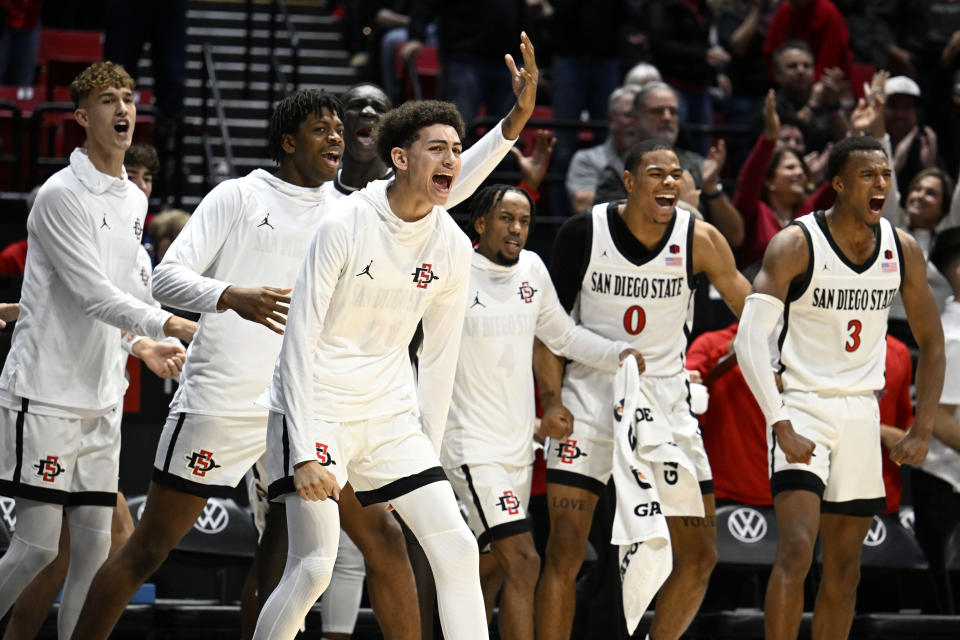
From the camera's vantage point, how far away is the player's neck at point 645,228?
6.41m

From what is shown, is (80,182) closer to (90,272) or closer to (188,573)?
(90,272)

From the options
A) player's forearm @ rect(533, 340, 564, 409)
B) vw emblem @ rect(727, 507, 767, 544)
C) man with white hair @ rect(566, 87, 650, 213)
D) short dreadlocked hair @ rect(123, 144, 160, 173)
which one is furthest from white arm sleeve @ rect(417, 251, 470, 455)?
man with white hair @ rect(566, 87, 650, 213)

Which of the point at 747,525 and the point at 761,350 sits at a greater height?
the point at 761,350

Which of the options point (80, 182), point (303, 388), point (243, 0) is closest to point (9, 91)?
point (243, 0)

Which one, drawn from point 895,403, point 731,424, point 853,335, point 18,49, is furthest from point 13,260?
point 895,403

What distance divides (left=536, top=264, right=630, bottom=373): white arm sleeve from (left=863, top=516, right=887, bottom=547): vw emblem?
7.30 ft

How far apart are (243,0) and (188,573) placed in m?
7.17

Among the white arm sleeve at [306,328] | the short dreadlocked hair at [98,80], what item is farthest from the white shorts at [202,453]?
the short dreadlocked hair at [98,80]

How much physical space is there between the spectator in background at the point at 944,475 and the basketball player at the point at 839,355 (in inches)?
49.6

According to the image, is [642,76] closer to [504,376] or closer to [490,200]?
[490,200]

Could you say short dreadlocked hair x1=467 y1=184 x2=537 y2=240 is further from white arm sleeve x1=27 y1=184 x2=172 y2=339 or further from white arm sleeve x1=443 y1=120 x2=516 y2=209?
white arm sleeve x1=27 y1=184 x2=172 y2=339

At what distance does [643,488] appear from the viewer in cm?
608

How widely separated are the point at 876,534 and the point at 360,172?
11.4 feet

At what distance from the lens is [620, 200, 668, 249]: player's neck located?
6.41 m
